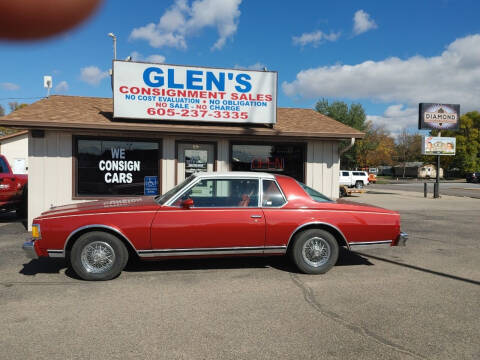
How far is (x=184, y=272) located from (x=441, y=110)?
23.9m

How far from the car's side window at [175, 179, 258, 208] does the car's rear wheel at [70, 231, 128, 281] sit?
1.04 meters

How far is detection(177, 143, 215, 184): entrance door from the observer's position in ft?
32.2

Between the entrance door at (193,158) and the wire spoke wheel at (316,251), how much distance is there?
16.5 ft

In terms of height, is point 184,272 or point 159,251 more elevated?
point 159,251

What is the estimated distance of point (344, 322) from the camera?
3848mm

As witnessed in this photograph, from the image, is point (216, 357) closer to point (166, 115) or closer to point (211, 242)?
point (211, 242)

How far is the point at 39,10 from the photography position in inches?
29.9

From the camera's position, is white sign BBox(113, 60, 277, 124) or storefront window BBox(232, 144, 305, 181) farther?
storefront window BBox(232, 144, 305, 181)

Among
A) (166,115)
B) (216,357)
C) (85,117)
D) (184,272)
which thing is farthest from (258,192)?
(85,117)

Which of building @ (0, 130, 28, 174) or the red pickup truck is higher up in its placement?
building @ (0, 130, 28, 174)

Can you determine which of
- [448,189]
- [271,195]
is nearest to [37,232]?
[271,195]

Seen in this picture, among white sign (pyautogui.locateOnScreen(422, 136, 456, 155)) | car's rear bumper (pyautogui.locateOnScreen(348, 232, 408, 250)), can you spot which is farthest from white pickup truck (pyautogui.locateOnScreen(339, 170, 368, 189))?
car's rear bumper (pyautogui.locateOnScreen(348, 232, 408, 250))

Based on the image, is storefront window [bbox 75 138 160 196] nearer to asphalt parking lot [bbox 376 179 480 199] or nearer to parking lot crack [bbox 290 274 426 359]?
parking lot crack [bbox 290 274 426 359]

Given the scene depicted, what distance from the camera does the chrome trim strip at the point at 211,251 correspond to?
5141 mm
